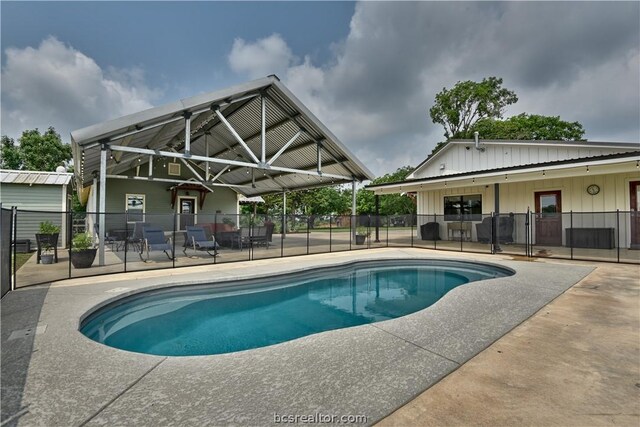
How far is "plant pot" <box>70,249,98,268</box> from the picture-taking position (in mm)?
7613

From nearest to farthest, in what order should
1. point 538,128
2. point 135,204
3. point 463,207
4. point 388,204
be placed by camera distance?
point 463,207
point 135,204
point 538,128
point 388,204

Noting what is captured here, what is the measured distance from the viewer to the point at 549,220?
38.7 feet

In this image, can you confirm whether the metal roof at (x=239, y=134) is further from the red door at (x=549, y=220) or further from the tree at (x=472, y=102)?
the tree at (x=472, y=102)

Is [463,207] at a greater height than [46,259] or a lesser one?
greater

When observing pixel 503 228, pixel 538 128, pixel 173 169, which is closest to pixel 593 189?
pixel 503 228

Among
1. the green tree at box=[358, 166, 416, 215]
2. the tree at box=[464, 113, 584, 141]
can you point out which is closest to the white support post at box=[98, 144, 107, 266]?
the tree at box=[464, 113, 584, 141]

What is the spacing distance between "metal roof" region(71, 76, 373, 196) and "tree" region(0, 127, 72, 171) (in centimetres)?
2518

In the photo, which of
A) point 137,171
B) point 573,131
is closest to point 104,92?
point 137,171

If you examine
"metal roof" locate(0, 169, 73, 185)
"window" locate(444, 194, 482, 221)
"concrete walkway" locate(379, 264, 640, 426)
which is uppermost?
"metal roof" locate(0, 169, 73, 185)

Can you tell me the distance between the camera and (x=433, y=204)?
16359 mm

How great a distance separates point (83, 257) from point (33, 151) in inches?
1392

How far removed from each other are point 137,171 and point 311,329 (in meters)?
14.4

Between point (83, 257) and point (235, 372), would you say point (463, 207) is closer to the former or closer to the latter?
point (235, 372)

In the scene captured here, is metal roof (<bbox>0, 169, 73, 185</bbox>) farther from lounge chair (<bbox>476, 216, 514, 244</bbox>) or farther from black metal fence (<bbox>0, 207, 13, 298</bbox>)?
lounge chair (<bbox>476, 216, 514, 244</bbox>)
